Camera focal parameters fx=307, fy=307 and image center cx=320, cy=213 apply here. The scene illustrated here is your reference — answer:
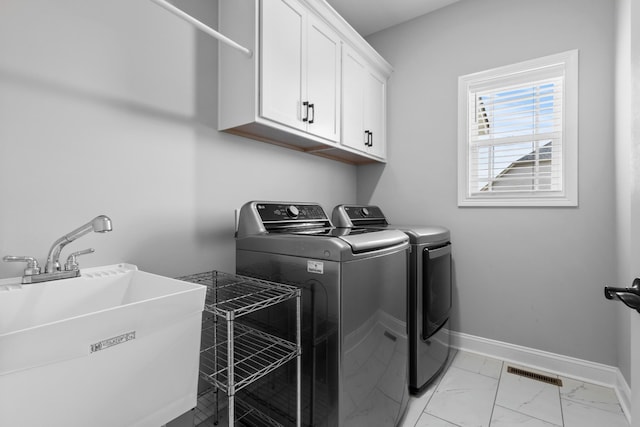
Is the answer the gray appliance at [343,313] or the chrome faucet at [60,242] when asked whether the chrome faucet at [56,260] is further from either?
the gray appliance at [343,313]

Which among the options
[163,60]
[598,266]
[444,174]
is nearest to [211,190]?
[163,60]

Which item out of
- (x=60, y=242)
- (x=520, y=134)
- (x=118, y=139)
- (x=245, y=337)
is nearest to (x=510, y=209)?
A: (x=520, y=134)

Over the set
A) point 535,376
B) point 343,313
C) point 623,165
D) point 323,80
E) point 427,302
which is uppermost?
point 323,80

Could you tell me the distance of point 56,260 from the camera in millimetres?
1065

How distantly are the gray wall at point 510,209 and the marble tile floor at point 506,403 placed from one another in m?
0.30

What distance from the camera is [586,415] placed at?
1.71m

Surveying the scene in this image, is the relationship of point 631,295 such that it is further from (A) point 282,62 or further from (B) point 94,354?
(A) point 282,62

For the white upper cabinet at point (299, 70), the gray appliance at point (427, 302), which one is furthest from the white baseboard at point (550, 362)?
the white upper cabinet at point (299, 70)

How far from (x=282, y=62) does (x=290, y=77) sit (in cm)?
9

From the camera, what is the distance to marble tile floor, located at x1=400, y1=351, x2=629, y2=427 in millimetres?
1658

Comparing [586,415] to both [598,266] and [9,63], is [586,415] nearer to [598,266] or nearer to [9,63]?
[598,266]

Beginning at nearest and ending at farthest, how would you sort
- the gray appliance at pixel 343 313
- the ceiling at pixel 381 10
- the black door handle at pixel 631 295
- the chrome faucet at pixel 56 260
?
the black door handle at pixel 631 295
the chrome faucet at pixel 56 260
the gray appliance at pixel 343 313
the ceiling at pixel 381 10

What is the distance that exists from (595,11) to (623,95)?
727 millimetres

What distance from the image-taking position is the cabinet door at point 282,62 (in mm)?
1610
